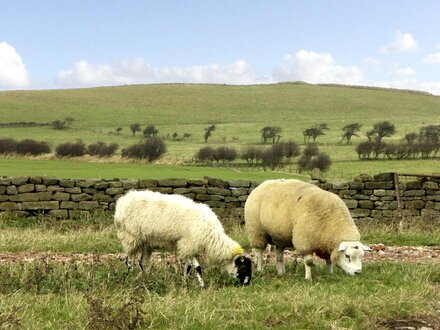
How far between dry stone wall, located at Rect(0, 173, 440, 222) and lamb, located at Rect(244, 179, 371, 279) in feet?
18.5

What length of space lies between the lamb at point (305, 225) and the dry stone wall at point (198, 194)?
5639mm

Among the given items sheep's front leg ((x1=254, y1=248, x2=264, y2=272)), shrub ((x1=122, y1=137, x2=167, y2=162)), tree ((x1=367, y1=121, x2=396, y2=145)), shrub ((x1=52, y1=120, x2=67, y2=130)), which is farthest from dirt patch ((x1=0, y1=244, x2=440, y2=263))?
shrub ((x1=52, y1=120, x2=67, y2=130))

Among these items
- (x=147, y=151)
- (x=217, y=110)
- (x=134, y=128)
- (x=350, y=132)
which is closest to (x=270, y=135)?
(x=350, y=132)

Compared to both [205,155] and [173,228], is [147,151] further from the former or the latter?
[173,228]

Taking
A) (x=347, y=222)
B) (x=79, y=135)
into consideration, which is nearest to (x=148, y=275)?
(x=347, y=222)

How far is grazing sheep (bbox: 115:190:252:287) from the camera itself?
9.07 m

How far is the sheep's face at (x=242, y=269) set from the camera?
28.7ft

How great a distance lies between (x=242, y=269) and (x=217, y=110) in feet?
269

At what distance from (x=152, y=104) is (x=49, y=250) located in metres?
82.7

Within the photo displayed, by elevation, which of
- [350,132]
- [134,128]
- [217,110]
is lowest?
[134,128]

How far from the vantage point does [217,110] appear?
296 ft

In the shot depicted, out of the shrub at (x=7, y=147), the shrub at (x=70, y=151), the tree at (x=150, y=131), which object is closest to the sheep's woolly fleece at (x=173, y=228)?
the shrub at (x=70, y=151)

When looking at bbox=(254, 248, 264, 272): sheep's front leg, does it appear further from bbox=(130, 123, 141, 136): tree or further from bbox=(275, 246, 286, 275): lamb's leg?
bbox=(130, 123, 141, 136): tree

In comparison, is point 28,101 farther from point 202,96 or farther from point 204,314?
point 204,314
